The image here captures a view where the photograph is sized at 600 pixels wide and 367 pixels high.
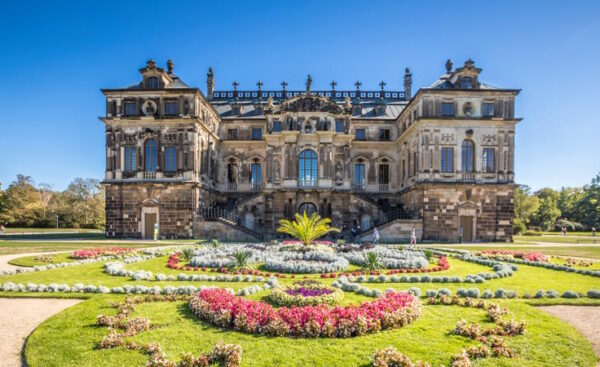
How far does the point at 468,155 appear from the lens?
4172 centimetres

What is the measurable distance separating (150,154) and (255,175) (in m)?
14.9

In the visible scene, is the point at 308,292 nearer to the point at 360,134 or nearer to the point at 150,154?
the point at 150,154

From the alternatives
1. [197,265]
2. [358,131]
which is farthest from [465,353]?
[358,131]

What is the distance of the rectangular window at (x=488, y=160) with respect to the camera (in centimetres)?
4172

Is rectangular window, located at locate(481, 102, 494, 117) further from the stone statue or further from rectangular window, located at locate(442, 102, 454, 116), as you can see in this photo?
the stone statue

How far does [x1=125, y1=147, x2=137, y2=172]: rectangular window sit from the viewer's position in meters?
42.5

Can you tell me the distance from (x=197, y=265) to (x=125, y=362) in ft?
Result: 40.2

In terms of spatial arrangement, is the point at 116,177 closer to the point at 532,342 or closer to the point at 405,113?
the point at 405,113

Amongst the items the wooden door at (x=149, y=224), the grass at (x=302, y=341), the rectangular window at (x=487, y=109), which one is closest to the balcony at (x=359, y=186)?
the rectangular window at (x=487, y=109)

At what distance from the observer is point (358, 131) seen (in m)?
52.3

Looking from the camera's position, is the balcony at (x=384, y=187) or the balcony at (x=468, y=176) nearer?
the balcony at (x=468, y=176)

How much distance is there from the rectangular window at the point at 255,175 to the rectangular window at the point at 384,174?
56.9ft

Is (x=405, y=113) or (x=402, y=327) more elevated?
(x=405, y=113)

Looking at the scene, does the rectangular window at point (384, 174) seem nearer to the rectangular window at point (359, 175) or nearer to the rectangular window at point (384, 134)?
the rectangular window at point (359, 175)
